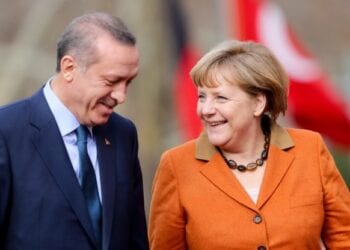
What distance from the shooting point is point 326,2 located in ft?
23.5

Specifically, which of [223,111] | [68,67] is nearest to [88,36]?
[68,67]

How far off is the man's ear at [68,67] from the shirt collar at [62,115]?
Result: 105 millimetres

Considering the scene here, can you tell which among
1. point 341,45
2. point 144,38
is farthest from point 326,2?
point 144,38

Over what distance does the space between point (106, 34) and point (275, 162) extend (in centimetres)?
89

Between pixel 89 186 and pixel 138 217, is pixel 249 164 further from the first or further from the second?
pixel 89 186

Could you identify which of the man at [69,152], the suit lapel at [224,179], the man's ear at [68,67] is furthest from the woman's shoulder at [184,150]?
the man's ear at [68,67]

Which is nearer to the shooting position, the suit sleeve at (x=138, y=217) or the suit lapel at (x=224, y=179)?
the suit sleeve at (x=138, y=217)

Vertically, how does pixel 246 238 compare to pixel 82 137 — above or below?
below

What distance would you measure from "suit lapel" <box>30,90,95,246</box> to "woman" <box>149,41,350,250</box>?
559mm

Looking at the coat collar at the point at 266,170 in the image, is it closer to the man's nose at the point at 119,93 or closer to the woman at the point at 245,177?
the woman at the point at 245,177

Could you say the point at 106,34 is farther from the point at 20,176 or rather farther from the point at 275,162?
the point at 275,162

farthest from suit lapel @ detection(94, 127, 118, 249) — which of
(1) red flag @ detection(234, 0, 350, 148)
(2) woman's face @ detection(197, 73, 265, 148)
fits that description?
(1) red flag @ detection(234, 0, 350, 148)

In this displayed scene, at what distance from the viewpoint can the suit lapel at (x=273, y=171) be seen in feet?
14.4

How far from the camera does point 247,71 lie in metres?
4.37
